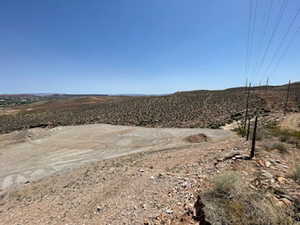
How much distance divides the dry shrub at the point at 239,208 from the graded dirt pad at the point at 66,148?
764 centimetres

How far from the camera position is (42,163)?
36.1 ft

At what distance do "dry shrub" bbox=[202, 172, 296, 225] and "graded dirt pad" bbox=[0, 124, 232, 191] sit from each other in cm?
764

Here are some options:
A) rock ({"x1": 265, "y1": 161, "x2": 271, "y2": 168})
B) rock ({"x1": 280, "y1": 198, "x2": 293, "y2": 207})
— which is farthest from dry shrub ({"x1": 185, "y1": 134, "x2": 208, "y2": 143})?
rock ({"x1": 280, "y1": 198, "x2": 293, "y2": 207})

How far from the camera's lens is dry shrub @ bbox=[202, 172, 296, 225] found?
2955mm

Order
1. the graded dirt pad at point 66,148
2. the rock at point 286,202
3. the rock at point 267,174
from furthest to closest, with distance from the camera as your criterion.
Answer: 1. the graded dirt pad at point 66,148
2. the rock at point 267,174
3. the rock at point 286,202

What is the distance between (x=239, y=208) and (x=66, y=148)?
528 inches

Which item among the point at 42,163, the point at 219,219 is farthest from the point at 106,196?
the point at 42,163

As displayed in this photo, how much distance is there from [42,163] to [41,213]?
687 cm

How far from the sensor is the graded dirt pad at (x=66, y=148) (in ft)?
33.0

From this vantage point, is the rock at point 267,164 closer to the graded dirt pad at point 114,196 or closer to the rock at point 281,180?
the rock at point 281,180

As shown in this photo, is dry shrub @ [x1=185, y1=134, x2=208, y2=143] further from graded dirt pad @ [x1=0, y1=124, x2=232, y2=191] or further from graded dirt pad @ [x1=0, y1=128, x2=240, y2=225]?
→ graded dirt pad @ [x1=0, y1=128, x2=240, y2=225]

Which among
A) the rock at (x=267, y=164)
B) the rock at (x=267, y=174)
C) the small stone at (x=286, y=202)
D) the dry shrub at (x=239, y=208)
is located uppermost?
the dry shrub at (x=239, y=208)

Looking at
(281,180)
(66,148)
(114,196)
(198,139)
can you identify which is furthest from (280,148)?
(66,148)

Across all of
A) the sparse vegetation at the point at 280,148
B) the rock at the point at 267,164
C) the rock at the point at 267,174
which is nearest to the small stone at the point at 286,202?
the rock at the point at 267,174
